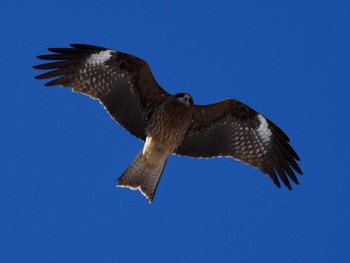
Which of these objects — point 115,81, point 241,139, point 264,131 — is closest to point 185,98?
→ point 115,81

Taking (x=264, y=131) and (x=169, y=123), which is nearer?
(x=169, y=123)

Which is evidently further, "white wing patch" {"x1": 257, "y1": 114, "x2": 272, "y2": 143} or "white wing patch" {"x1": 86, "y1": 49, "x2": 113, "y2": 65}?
"white wing patch" {"x1": 257, "y1": 114, "x2": 272, "y2": 143}

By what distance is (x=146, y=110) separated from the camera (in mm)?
14328

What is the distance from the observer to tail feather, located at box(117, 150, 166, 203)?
14.0 m

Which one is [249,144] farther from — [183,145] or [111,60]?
[111,60]

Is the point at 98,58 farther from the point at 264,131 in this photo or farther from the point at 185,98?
the point at 264,131

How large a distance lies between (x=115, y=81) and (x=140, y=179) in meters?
1.78

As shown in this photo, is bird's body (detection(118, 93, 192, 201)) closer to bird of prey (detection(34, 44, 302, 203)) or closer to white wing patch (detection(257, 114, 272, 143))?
bird of prey (detection(34, 44, 302, 203))

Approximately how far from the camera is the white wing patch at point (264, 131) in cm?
1493

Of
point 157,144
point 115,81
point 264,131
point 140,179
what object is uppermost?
point 264,131

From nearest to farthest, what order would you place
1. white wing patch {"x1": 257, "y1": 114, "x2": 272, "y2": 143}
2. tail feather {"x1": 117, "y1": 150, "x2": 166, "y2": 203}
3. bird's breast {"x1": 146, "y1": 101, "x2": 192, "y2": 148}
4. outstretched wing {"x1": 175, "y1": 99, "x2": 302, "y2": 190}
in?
tail feather {"x1": 117, "y1": 150, "x2": 166, "y2": 203} < bird's breast {"x1": 146, "y1": 101, "x2": 192, "y2": 148} < outstretched wing {"x1": 175, "y1": 99, "x2": 302, "y2": 190} < white wing patch {"x1": 257, "y1": 114, "x2": 272, "y2": 143}

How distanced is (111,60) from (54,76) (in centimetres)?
106

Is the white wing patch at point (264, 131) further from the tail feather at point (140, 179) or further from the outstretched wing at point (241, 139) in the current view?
the tail feather at point (140, 179)

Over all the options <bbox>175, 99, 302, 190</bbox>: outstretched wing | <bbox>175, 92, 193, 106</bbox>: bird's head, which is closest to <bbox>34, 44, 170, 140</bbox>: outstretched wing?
<bbox>175, 92, 193, 106</bbox>: bird's head
